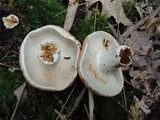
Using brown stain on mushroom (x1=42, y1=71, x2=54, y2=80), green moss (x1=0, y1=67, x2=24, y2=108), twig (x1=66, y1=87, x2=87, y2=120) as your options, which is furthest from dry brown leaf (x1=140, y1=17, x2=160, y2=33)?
green moss (x1=0, y1=67, x2=24, y2=108)

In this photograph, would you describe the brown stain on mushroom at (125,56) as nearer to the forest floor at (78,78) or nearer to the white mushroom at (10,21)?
the forest floor at (78,78)

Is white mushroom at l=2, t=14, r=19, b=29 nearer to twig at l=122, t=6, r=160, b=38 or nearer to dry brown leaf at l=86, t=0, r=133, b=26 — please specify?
dry brown leaf at l=86, t=0, r=133, b=26

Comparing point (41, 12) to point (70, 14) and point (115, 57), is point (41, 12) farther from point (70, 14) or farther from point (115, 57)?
point (115, 57)

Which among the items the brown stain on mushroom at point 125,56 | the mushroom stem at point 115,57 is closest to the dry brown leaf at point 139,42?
the mushroom stem at point 115,57

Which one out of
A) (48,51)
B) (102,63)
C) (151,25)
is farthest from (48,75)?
(151,25)

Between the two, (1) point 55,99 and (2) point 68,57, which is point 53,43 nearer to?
(2) point 68,57

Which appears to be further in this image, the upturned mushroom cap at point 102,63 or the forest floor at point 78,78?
the forest floor at point 78,78
